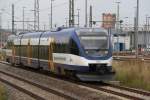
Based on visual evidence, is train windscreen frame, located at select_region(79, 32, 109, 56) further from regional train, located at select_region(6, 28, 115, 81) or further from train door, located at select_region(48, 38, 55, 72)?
train door, located at select_region(48, 38, 55, 72)

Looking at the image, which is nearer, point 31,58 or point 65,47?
point 65,47

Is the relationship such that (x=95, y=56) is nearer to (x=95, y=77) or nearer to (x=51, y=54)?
(x=95, y=77)

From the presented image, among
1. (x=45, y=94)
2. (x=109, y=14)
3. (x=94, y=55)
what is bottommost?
(x=45, y=94)

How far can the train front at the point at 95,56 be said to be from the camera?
23781 millimetres

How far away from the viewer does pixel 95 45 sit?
24375 mm

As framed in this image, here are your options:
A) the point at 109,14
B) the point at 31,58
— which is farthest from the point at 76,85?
the point at 109,14

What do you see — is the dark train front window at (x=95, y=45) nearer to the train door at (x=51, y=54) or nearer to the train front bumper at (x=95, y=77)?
the train front bumper at (x=95, y=77)

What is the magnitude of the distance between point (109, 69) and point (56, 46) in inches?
198

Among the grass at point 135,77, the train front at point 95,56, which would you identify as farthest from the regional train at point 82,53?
the grass at point 135,77

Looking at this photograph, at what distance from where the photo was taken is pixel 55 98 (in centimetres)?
1780

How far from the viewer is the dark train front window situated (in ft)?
79.1

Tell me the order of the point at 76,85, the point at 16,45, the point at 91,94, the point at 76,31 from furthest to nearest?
the point at 16,45
the point at 76,31
the point at 76,85
the point at 91,94

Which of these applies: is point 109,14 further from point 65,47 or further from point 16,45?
point 65,47

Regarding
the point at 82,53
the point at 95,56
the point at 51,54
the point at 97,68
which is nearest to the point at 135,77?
the point at 97,68
